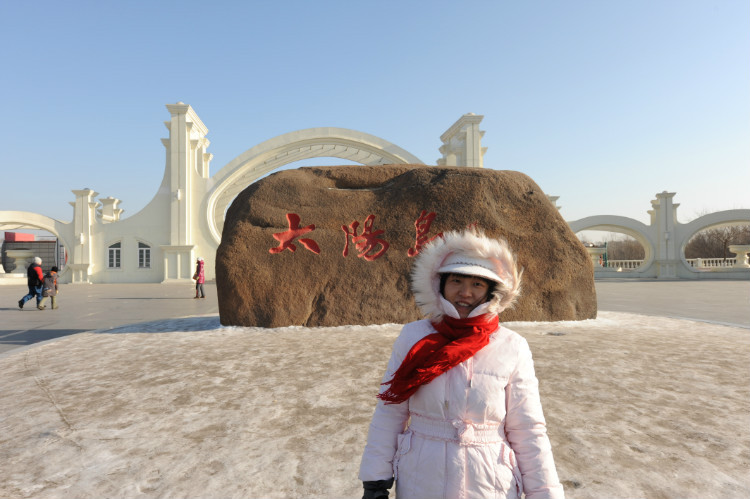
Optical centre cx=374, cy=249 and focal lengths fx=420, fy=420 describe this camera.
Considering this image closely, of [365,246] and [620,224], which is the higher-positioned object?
[620,224]

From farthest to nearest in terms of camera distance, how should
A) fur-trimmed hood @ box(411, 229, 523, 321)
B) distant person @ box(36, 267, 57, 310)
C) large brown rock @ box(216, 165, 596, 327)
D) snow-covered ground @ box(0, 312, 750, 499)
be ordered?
1. distant person @ box(36, 267, 57, 310)
2. large brown rock @ box(216, 165, 596, 327)
3. snow-covered ground @ box(0, 312, 750, 499)
4. fur-trimmed hood @ box(411, 229, 523, 321)

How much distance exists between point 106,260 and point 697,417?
24986 millimetres

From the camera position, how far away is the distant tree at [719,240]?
40.8 m

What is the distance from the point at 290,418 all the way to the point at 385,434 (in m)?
1.77

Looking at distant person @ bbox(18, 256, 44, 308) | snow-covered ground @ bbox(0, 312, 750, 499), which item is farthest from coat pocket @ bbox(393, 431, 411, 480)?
distant person @ bbox(18, 256, 44, 308)

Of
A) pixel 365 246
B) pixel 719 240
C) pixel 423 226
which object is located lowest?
pixel 365 246

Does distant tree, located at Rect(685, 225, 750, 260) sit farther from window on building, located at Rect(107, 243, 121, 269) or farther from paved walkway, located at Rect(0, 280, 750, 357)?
window on building, located at Rect(107, 243, 121, 269)

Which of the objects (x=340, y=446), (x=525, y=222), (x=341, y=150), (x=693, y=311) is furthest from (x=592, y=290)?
(x=341, y=150)

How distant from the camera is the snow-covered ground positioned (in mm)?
2162

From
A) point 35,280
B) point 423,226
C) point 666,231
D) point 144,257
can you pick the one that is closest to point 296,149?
point 144,257

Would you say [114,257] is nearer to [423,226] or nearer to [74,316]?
[74,316]

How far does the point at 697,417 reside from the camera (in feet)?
9.66

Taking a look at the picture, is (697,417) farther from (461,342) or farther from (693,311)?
(693,311)

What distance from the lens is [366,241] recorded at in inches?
270
